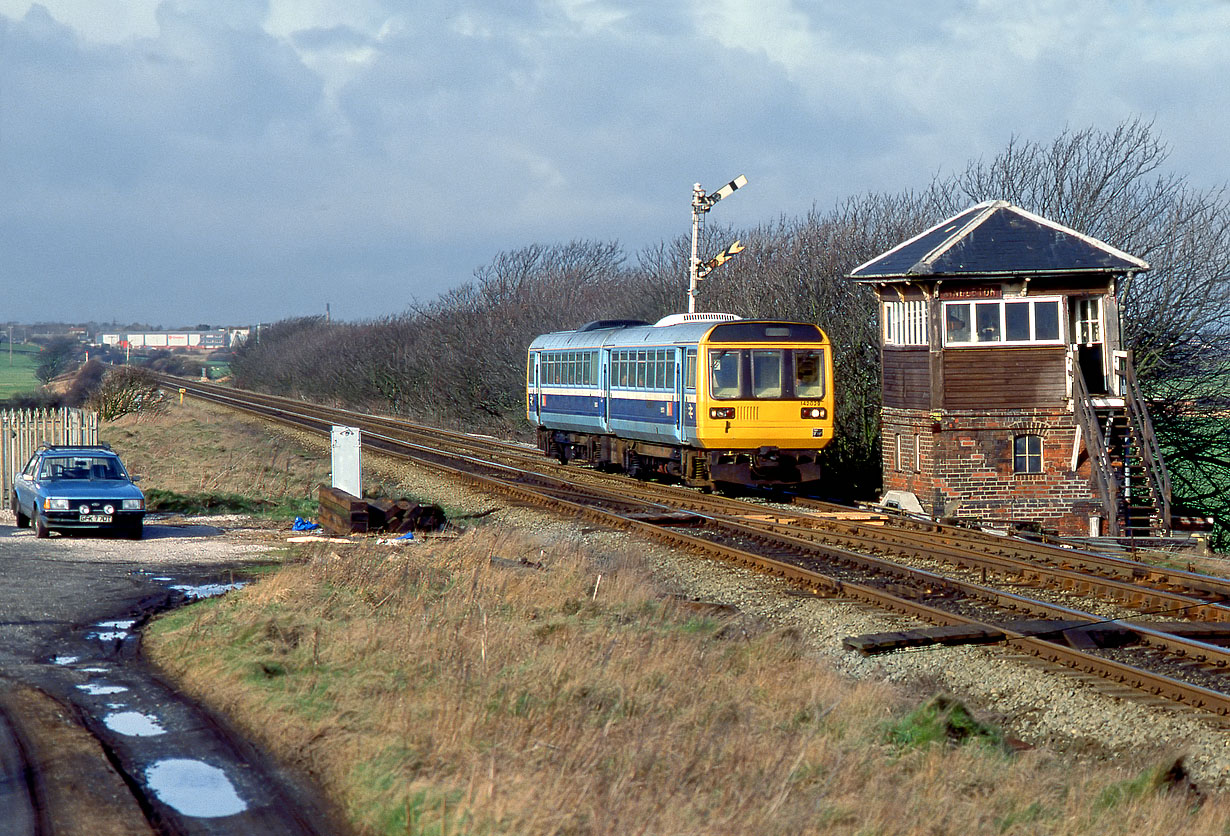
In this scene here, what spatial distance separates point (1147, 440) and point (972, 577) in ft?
31.1

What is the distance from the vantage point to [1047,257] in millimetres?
23953

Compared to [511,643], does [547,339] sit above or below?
above

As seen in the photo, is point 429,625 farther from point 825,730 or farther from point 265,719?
point 825,730

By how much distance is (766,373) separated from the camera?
23.5 m

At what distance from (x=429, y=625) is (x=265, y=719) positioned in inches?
85.9

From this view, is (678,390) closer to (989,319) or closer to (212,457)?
(989,319)

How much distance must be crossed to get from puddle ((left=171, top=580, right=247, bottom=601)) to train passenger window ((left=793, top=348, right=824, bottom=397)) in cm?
1203

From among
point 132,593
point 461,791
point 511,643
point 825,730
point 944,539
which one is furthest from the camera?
point 944,539

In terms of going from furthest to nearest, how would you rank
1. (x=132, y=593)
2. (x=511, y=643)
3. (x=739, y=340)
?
(x=739, y=340)
(x=132, y=593)
(x=511, y=643)

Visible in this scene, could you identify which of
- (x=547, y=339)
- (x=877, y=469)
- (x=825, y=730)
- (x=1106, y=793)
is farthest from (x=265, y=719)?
(x=547, y=339)

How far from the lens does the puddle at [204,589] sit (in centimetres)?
1337

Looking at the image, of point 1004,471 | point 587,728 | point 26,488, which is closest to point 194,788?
point 587,728

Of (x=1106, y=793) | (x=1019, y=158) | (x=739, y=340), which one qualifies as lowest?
(x=1106, y=793)

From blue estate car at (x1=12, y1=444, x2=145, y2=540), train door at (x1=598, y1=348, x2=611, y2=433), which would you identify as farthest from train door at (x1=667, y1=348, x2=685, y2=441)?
blue estate car at (x1=12, y1=444, x2=145, y2=540)
